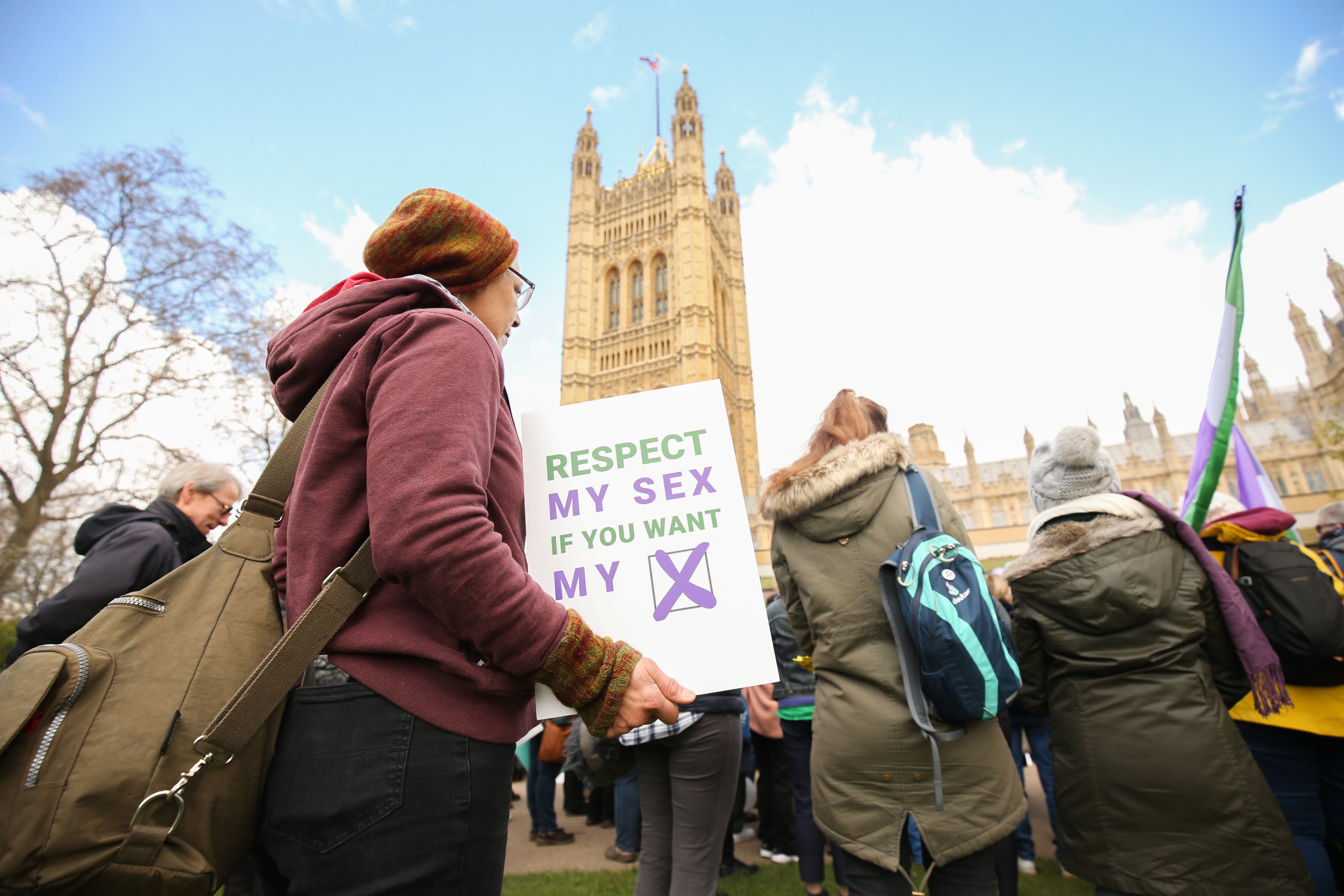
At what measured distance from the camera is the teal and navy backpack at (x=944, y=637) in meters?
1.78

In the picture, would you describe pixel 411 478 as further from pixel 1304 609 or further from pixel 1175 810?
pixel 1304 609

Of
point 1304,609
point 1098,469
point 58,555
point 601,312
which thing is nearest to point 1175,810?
point 1304,609

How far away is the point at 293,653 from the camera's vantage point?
1.00m

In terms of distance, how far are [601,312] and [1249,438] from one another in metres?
43.7

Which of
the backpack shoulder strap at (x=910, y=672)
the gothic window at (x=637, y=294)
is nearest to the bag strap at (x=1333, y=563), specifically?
the backpack shoulder strap at (x=910, y=672)

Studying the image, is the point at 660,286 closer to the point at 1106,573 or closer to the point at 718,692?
the point at 1106,573

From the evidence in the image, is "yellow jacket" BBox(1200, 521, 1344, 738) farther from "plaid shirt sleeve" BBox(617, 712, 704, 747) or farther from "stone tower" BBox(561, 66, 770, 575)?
"stone tower" BBox(561, 66, 770, 575)

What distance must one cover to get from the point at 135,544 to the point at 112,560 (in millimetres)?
97

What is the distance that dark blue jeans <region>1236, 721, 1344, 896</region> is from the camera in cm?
256

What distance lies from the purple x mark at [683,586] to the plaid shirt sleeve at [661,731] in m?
1.07

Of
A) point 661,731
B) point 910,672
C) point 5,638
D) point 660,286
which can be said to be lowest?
point 5,638

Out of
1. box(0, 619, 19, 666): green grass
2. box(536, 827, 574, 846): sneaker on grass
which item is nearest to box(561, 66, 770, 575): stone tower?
box(0, 619, 19, 666): green grass

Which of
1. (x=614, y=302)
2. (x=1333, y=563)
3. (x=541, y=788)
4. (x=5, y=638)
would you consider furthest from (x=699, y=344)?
(x=1333, y=563)

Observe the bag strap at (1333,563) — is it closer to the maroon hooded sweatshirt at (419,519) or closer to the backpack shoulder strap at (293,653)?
the maroon hooded sweatshirt at (419,519)
